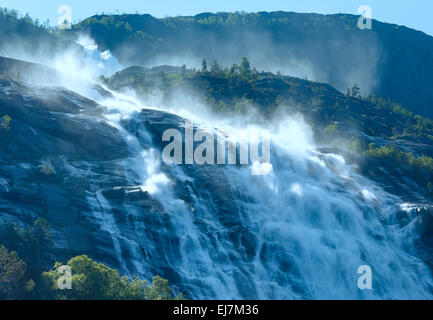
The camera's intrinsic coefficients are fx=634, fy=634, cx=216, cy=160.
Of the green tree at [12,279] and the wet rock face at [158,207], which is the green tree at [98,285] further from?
the wet rock face at [158,207]

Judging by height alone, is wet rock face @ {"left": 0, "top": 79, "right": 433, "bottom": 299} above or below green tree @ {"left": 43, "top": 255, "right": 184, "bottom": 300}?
above

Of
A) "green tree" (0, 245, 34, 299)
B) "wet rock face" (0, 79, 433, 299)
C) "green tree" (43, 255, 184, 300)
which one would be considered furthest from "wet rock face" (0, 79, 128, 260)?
"green tree" (0, 245, 34, 299)

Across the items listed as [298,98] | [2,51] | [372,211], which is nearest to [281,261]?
[372,211]

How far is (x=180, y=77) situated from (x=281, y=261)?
68.7 meters

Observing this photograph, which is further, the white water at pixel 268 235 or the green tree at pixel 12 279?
the white water at pixel 268 235

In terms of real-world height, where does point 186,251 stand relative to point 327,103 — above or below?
below

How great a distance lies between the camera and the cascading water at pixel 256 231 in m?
58.3

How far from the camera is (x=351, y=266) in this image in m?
63.3

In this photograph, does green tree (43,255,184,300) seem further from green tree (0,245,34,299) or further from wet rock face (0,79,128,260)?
wet rock face (0,79,128,260)

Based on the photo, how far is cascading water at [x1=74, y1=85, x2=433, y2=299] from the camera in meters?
58.3

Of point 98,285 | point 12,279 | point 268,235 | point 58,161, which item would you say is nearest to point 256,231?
point 268,235

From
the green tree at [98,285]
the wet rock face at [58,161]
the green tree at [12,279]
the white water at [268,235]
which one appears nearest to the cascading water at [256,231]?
the white water at [268,235]

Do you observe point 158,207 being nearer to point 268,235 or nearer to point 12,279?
point 268,235
